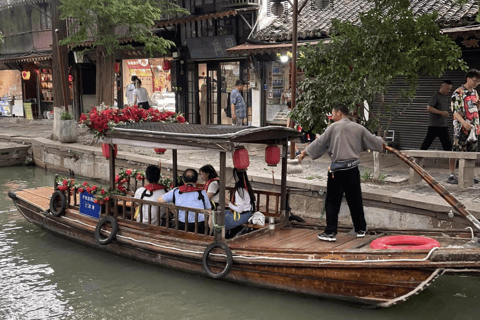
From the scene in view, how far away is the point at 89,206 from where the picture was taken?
7.91 metres

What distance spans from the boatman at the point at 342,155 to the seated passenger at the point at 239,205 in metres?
0.97

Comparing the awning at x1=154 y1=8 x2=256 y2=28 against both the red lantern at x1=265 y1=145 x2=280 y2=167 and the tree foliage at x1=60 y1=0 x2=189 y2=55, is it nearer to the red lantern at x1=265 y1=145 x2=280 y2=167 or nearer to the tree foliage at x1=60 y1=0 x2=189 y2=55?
the tree foliage at x1=60 y1=0 x2=189 y2=55

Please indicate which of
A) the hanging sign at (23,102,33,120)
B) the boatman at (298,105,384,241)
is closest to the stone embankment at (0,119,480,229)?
the boatman at (298,105,384,241)

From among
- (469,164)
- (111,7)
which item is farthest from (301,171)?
(111,7)

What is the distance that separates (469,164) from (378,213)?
5.50 ft

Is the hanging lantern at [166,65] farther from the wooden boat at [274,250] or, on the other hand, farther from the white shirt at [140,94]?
the wooden boat at [274,250]

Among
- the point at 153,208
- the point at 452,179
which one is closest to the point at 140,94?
the point at 153,208

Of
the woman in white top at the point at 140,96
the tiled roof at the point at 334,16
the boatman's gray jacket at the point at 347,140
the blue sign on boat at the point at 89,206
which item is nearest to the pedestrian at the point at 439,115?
the tiled roof at the point at 334,16

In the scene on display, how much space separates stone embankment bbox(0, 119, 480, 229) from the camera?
7.54 m

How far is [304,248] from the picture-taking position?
6125 millimetres

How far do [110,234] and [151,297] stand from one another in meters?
1.32

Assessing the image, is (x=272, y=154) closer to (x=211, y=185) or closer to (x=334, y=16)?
(x=211, y=185)

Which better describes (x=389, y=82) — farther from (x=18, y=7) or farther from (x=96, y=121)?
(x=18, y=7)

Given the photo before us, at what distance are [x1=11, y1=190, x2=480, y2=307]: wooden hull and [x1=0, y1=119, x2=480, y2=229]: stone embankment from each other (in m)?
2.18
